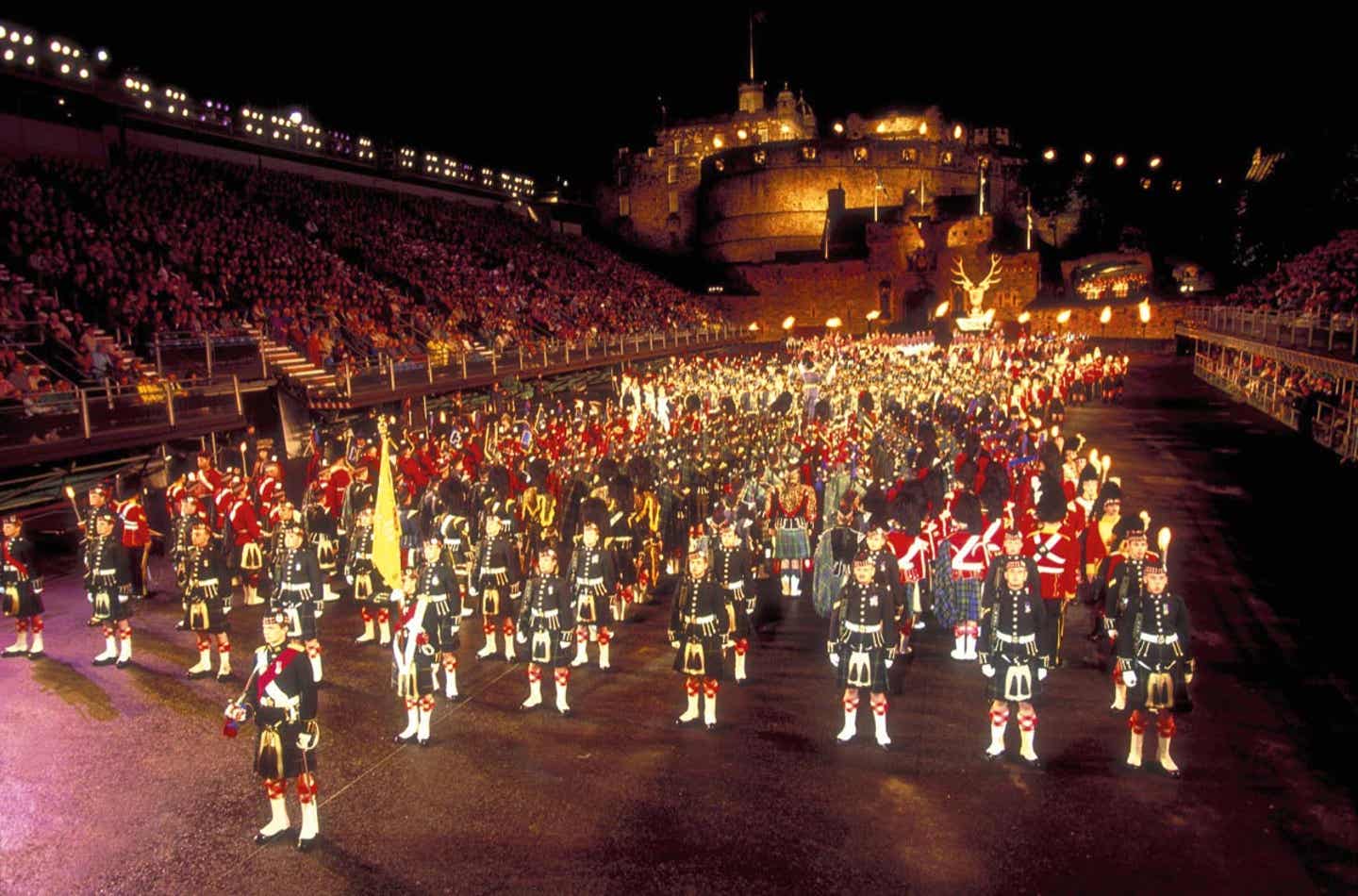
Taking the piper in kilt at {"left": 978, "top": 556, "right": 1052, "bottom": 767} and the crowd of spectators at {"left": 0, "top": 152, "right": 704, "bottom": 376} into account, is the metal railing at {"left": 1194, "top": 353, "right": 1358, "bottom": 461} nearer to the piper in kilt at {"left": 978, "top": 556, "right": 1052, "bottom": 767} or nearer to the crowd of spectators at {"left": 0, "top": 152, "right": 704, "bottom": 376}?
the piper in kilt at {"left": 978, "top": 556, "right": 1052, "bottom": 767}

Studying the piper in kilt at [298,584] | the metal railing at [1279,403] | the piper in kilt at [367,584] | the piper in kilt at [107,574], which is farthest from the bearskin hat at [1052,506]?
the metal railing at [1279,403]

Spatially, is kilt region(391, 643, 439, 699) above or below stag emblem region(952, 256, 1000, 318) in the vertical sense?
below

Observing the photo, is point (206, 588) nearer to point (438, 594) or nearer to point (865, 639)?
point (438, 594)

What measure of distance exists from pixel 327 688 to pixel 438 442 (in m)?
6.99

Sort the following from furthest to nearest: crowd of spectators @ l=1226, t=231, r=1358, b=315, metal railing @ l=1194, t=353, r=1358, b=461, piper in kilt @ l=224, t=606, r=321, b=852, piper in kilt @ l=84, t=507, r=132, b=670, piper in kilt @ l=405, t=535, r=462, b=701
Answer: crowd of spectators @ l=1226, t=231, r=1358, b=315 < metal railing @ l=1194, t=353, r=1358, b=461 < piper in kilt @ l=84, t=507, r=132, b=670 < piper in kilt @ l=405, t=535, r=462, b=701 < piper in kilt @ l=224, t=606, r=321, b=852

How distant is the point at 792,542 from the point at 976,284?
49339mm

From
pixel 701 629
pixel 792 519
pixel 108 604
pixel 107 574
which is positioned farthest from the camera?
pixel 792 519

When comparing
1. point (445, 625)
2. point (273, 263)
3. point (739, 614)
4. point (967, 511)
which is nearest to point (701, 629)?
point (739, 614)

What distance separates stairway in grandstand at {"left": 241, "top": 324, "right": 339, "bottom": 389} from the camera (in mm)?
19156

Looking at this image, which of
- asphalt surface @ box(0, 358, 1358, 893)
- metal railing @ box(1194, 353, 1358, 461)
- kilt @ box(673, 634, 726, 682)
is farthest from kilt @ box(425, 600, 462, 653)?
metal railing @ box(1194, 353, 1358, 461)

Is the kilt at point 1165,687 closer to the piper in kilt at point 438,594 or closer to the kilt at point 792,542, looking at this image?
the kilt at point 792,542

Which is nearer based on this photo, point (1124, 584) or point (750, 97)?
point (1124, 584)

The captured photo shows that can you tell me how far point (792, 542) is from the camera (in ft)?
39.4

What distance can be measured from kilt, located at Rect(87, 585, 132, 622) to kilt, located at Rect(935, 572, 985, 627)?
934cm
